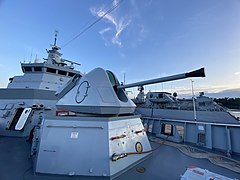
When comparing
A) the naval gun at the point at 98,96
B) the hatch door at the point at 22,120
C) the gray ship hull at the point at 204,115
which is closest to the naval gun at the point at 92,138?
the naval gun at the point at 98,96

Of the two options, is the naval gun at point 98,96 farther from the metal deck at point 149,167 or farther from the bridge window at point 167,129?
the bridge window at point 167,129

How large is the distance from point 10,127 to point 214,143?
31.5ft

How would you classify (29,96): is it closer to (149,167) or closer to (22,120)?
(22,120)

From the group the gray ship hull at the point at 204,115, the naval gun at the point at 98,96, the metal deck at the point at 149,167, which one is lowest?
the metal deck at the point at 149,167

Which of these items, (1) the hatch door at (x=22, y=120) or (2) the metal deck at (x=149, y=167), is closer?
(2) the metal deck at (x=149, y=167)

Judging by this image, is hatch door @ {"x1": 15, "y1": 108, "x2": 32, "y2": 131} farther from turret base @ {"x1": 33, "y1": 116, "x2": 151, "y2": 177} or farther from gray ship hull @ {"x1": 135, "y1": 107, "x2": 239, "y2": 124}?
gray ship hull @ {"x1": 135, "y1": 107, "x2": 239, "y2": 124}

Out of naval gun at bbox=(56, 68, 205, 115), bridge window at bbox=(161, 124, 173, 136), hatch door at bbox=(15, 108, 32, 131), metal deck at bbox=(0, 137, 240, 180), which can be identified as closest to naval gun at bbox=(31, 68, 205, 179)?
naval gun at bbox=(56, 68, 205, 115)

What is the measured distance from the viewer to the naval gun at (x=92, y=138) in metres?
2.80

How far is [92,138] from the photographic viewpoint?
9.94 feet

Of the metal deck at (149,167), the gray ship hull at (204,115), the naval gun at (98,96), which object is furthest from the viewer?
the gray ship hull at (204,115)

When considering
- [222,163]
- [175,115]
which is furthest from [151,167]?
[175,115]

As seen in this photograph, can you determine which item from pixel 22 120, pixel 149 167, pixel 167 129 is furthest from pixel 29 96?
→ pixel 167 129

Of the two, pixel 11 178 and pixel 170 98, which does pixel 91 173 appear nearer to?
pixel 11 178

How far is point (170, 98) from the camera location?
17453 millimetres
